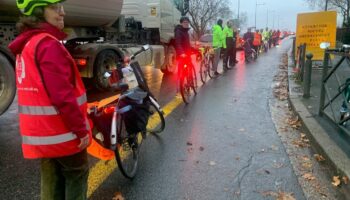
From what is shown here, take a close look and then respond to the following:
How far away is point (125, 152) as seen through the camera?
4266 mm

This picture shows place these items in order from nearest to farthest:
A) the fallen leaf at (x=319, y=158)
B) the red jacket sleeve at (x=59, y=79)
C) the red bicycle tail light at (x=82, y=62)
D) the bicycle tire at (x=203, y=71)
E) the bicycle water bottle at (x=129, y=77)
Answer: the red jacket sleeve at (x=59, y=79), the bicycle water bottle at (x=129, y=77), the fallen leaf at (x=319, y=158), the red bicycle tail light at (x=82, y=62), the bicycle tire at (x=203, y=71)

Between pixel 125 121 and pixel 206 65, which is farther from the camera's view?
Answer: pixel 206 65

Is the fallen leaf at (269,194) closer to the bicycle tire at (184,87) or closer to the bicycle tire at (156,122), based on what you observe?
the bicycle tire at (156,122)

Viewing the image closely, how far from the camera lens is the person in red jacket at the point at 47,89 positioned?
2479mm

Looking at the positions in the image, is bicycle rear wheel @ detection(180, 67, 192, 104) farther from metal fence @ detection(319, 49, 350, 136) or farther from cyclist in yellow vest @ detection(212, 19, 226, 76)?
cyclist in yellow vest @ detection(212, 19, 226, 76)

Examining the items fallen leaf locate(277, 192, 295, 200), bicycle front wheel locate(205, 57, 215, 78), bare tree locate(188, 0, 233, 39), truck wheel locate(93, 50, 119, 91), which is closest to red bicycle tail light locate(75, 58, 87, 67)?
truck wheel locate(93, 50, 119, 91)

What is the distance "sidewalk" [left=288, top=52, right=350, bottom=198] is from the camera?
4.30m

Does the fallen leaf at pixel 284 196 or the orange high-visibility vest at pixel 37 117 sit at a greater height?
the orange high-visibility vest at pixel 37 117

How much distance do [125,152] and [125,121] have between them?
1.11ft

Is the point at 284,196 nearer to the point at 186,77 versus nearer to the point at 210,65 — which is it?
the point at 186,77

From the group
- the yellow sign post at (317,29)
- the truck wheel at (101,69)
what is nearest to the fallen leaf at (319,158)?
the truck wheel at (101,69)

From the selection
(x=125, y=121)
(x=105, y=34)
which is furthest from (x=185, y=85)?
(x=125, y=121)

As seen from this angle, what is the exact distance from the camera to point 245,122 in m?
6.72

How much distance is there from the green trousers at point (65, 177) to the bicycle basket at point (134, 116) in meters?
1.35
